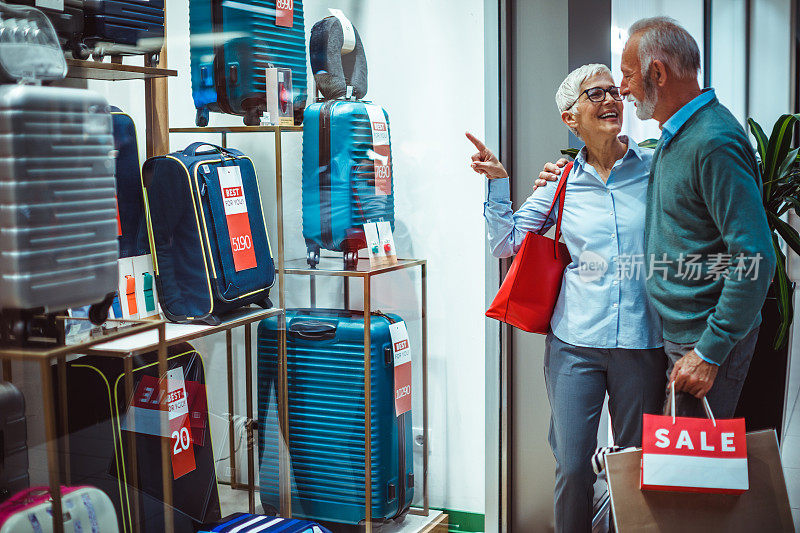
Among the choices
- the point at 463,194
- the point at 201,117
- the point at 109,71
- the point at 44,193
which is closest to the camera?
the point at 44,193

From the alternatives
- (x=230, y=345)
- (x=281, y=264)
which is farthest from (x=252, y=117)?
(x=230, y=345)

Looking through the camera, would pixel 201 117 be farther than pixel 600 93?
Yes

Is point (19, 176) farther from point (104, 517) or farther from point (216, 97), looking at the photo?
point (216, 97)

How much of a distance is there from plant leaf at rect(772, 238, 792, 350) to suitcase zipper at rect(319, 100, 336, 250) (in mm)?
1344

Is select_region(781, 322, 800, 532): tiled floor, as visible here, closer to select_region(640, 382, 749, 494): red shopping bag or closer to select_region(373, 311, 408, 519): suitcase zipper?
select_region(640, 382, 749, 494): red shopping bag

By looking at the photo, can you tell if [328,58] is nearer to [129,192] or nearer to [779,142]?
[129,192]

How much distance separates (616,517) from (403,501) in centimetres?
105

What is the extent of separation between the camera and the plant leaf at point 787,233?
210 cm

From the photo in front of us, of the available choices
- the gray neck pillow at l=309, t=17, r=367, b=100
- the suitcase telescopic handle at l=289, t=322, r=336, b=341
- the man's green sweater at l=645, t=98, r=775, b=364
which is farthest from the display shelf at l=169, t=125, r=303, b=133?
the man's green sweater at l=645, t=98, r=775, b=364

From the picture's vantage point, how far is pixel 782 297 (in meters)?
2.19

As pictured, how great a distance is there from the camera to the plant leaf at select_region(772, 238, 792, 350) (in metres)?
2.14

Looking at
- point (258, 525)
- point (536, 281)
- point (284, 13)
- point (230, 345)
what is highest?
point (284, 13)

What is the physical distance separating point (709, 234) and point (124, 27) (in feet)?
4.87

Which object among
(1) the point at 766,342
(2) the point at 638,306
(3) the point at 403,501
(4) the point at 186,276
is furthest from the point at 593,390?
(4) the point at 186,276
